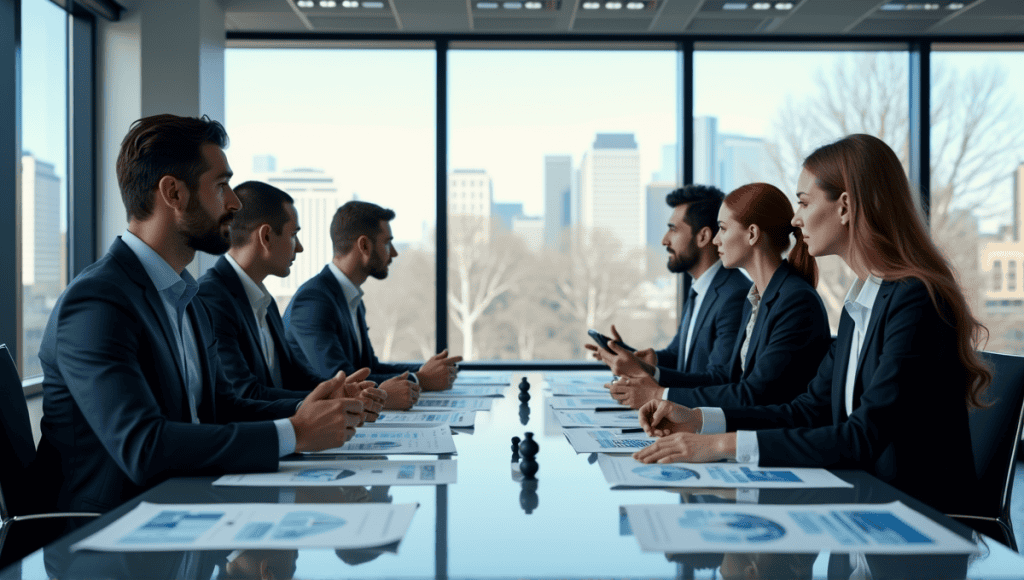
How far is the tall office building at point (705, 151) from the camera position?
5477mm

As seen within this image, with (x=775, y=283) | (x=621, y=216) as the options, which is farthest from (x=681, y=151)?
(x=775, y=283)

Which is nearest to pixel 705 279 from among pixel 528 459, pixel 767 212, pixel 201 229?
pixel 767 212

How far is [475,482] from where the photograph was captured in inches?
64.1

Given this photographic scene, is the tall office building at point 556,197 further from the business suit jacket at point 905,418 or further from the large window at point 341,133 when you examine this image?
the business suit jacket at point 905,418

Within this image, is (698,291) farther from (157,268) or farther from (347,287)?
(157,268)

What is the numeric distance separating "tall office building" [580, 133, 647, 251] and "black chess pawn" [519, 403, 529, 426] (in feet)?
9.54

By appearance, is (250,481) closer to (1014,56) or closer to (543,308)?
(543,308)

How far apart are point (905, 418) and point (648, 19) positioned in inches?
152

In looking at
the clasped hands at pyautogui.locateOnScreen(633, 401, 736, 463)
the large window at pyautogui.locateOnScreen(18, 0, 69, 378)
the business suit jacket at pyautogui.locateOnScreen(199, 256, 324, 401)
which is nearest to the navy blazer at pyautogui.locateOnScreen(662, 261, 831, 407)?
the clasped hands at pyautogui.locateOnScreen(633, 401, 736, 463)

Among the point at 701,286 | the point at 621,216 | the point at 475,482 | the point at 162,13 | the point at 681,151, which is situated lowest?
the point at 475,482

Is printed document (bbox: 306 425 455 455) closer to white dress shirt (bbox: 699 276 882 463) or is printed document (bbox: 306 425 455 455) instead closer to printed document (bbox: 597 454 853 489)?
printed document (bbox: 597 454 853 489)

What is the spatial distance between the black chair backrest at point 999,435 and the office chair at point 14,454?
7.39 ft

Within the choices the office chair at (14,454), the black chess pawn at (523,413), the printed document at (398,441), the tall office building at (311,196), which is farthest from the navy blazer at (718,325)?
the tall office building at (311,196)

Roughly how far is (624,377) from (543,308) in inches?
108
